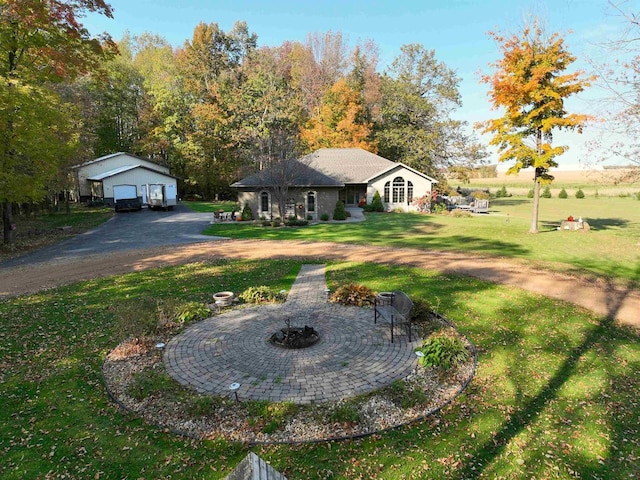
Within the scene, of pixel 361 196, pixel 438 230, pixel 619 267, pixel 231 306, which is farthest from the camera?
pixel 361 196

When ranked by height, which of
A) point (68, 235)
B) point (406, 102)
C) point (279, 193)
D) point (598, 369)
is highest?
point (406, 102)

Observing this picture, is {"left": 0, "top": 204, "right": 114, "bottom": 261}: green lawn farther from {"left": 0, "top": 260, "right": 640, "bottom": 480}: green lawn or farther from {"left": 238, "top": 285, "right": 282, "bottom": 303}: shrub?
{"left": 238, "top": 285, "right": 282, "bottom": 303}: shrub

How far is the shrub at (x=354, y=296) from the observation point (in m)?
10.6

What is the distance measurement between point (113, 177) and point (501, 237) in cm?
3622

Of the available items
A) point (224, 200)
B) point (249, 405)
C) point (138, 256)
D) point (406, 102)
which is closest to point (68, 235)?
point (138, 256)

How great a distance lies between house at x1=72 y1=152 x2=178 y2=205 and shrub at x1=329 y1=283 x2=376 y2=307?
33523mm

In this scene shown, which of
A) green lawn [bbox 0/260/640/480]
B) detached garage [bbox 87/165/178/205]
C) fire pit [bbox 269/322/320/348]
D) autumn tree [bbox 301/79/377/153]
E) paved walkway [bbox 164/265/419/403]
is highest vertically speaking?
→ autumn tree [bbox 301/79/377/153]

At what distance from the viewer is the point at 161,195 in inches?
1494

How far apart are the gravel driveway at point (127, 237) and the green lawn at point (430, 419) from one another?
28.4 ft

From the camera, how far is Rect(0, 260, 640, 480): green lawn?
477 cm

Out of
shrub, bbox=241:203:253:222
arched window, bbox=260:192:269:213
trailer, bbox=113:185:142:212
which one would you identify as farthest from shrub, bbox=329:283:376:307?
trailer, bbox=113:185:142:212

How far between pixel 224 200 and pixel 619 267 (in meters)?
44.9

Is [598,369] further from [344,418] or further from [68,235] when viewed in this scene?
[68,235]

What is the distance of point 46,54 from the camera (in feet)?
60.7
